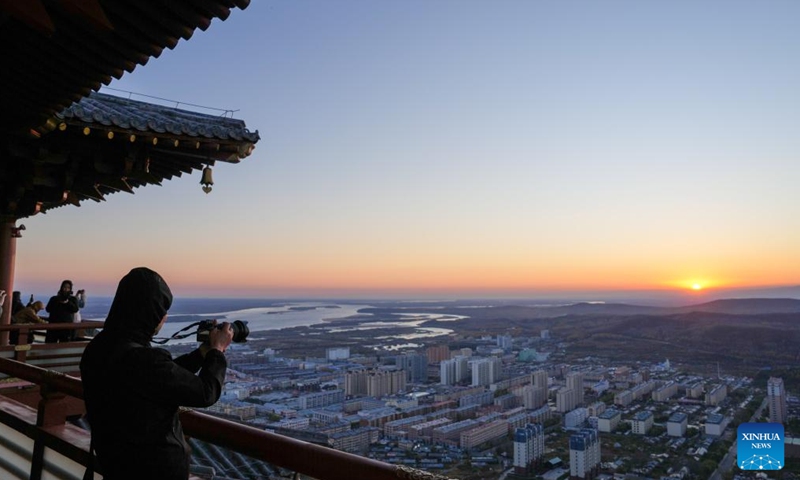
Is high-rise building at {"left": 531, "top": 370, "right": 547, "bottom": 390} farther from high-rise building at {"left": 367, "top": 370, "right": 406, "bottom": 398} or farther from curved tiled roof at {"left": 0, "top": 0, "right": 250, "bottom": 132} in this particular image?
curved tiled roof at {"left": 0, "top": 0, "right": 250, "bottom": 132}

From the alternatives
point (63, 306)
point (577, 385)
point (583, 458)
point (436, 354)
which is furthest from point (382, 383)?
point (63, 306)

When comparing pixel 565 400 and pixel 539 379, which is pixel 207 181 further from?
pixel 539 379

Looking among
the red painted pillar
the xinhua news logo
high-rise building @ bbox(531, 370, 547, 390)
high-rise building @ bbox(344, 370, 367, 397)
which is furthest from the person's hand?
high-rise building @ bbox(531, 370, 547, 390)

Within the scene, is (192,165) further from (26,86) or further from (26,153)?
(26,86)

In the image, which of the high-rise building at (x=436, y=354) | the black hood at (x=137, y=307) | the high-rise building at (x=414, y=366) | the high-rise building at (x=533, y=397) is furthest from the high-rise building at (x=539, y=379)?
the black hood at (x=137, y=307)

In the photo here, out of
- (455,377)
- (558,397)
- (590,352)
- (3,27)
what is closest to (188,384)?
(3,27)

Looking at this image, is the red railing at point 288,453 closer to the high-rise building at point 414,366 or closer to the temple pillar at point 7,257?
the temple pillar at point 7,257
